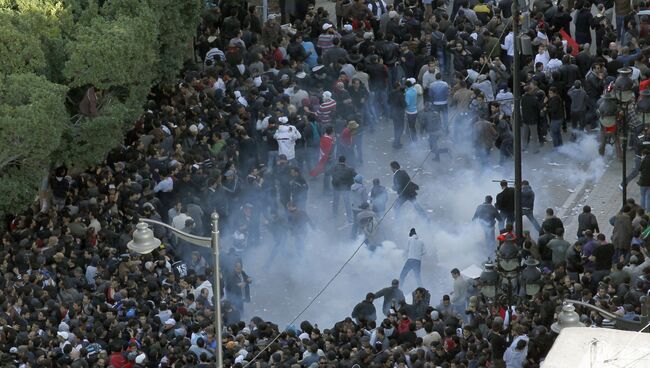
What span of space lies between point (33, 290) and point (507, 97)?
10322mm

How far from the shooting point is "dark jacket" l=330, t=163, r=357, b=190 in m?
29.0

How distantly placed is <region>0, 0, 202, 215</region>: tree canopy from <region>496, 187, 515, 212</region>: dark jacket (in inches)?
264

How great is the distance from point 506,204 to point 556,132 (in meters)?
3.81

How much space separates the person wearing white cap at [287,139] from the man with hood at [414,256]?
407 centimetres

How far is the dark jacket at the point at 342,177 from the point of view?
2902 cm

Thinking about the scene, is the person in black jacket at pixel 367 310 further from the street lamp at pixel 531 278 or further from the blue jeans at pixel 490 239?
the street lamp at pixel 531 278

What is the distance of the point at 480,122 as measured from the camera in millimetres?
30516

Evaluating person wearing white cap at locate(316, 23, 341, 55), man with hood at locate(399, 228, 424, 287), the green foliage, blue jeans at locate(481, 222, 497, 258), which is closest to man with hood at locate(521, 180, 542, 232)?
blue jeans at locate(481, 222, 497, 258)

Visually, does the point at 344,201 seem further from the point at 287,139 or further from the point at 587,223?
the point at 587,223

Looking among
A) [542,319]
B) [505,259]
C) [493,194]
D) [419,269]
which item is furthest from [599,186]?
[505,259]

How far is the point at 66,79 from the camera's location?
28.3 metres

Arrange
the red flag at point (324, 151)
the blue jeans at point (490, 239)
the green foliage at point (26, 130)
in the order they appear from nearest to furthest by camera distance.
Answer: the green foliage at point (26, 130)
the blue jeans at point (490, 239)
the red flag at point (324, 151)

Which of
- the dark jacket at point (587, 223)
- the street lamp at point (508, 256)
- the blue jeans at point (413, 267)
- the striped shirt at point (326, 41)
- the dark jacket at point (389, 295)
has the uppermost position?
the street lamp at point (508, 256)

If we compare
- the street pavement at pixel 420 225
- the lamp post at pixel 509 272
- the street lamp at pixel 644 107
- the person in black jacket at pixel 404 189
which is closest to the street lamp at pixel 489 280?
the lamp post at pixel 509 272
